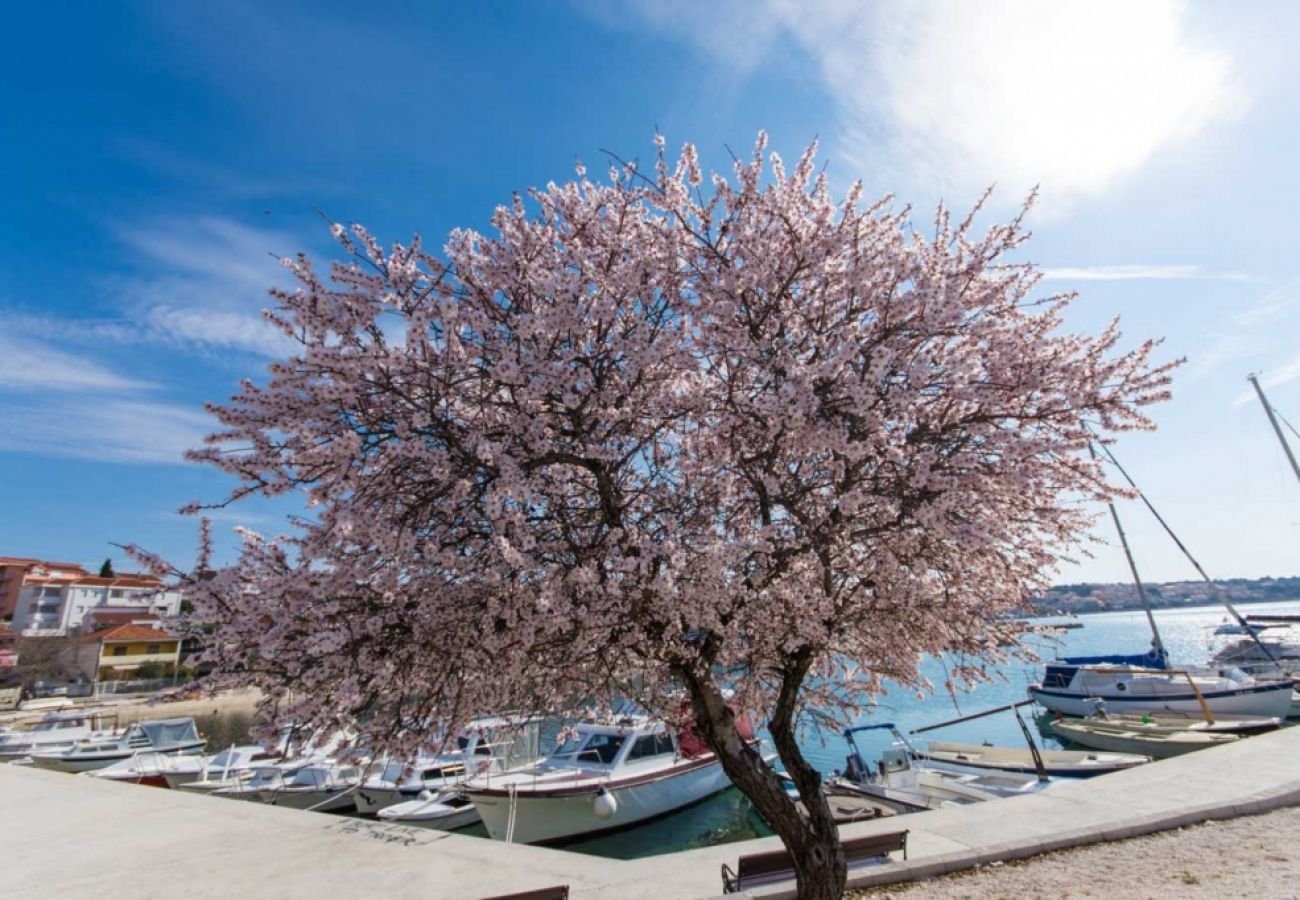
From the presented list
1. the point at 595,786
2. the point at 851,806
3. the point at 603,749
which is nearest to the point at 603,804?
the point at 595,786

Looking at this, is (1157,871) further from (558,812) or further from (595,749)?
(595,749)

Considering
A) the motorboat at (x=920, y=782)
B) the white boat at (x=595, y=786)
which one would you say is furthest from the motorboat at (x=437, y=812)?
the motorboat at (x=920, y=782)

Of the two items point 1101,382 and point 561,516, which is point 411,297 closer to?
point 561,516

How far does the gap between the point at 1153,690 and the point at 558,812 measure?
25.3 m

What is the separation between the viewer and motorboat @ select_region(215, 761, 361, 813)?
61.5 ft

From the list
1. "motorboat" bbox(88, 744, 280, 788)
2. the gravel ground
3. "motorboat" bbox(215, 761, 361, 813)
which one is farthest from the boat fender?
"motorboat" bbox(88, 744, 280, 788)

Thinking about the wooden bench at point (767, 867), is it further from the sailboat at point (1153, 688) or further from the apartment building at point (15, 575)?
the apartment building at point (15, 575)

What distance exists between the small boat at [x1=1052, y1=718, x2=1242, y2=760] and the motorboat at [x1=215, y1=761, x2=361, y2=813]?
22160 mm

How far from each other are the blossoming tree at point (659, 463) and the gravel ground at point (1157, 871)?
2.32 m

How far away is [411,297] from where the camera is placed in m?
5.14

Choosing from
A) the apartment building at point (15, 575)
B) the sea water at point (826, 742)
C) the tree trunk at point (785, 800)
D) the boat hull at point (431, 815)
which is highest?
the apartment building at point (15, 575)

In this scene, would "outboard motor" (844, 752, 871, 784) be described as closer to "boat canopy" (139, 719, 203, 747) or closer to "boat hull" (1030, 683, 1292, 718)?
"boat hull" (1030, 683, 1292, 718)

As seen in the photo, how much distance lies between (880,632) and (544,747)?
18.0 meters

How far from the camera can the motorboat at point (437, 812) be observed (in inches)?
632
